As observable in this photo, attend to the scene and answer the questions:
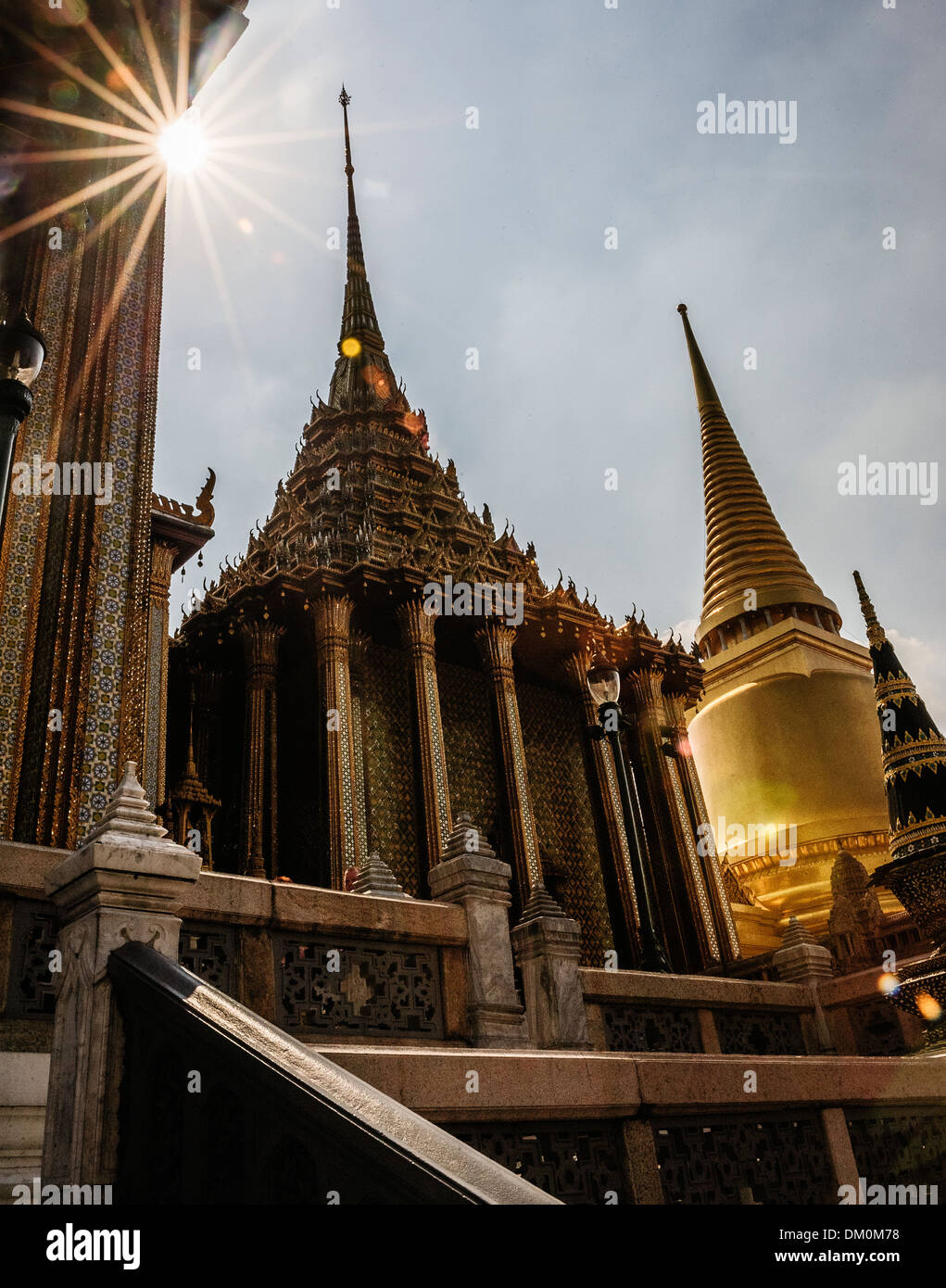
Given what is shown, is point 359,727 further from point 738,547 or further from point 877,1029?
point 738,547

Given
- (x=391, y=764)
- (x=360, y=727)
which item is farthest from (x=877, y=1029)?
(x=360, y=727)

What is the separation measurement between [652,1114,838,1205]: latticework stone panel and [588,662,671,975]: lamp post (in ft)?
8.73

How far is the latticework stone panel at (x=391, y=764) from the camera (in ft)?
53.9

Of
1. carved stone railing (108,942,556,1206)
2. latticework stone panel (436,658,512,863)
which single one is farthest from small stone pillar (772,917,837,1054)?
carved stone railing (108,942,556,1206)

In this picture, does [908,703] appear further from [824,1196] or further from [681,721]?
[681,721]

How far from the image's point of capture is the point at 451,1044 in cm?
595

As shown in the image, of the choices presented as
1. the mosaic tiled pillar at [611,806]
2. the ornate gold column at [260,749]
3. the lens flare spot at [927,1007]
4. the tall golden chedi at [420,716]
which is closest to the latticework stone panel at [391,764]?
the tall golden chedi at [420,716]

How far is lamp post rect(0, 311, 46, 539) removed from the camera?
14.8ft

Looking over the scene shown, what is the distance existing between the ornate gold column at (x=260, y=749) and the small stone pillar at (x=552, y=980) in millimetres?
8042

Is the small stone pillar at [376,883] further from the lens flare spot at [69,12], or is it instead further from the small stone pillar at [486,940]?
the lens flare spot at [69,12]

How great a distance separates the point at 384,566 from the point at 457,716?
13.0 feet

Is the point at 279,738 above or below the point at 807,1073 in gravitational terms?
above

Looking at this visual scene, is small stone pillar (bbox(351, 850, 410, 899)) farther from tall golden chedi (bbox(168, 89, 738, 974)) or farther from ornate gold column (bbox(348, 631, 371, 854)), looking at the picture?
ornate gold column (bbox(348, 631, 371, 854))

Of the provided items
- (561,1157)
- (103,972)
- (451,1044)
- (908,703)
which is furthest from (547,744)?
(103,972)
